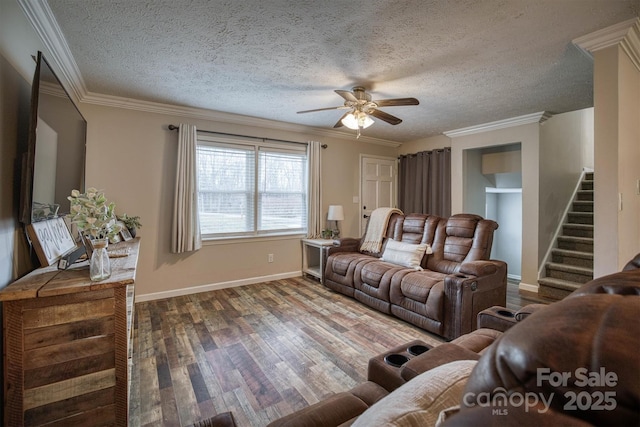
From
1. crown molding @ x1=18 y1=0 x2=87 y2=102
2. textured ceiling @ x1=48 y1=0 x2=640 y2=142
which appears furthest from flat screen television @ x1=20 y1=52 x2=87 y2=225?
textured ceiling @ x1=48 y1=0 x2=640 y2=142

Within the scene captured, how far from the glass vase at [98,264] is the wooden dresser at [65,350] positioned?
0.16 feet

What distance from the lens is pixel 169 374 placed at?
2.10m

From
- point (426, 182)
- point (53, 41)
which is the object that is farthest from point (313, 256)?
point (53, 41)

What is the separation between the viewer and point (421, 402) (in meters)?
0.63

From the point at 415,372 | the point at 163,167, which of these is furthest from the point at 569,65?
the point at 163,167

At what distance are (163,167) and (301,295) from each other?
94.9 inches

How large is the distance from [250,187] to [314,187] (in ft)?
3.40

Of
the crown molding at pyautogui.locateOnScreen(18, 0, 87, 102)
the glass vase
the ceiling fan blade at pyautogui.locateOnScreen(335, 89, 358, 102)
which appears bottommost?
the glass vase

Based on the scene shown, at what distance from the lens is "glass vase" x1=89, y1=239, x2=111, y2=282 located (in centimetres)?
148

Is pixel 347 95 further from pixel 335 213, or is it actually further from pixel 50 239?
pixel 50 239

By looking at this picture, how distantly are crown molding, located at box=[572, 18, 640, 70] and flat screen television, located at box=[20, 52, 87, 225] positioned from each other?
3.42 meters

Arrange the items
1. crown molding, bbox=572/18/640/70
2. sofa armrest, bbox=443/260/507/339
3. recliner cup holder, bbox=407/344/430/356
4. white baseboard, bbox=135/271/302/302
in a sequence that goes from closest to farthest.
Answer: recliner cup holder, bbox=407/344/430/356 < crown molding, bbox=572/18/640/70 < sofa armrest, bbox=443/260/507/339 < white baseboard, bbox=135/271/302/302

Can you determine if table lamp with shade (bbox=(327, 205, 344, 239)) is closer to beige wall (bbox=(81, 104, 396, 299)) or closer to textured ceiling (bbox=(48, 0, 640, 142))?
beige wall (bbox=(81, 104, 396, 299))

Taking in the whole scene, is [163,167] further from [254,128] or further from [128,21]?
[128,21]
